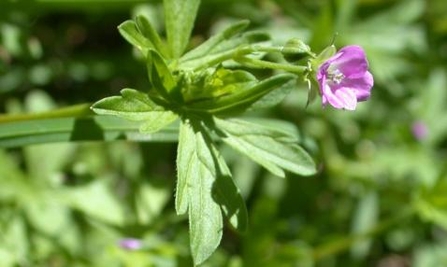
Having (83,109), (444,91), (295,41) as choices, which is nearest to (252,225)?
(83,109)

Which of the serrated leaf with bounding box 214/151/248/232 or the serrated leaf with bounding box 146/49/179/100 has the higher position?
the serrated leaf with bounding box 146/49/179/100

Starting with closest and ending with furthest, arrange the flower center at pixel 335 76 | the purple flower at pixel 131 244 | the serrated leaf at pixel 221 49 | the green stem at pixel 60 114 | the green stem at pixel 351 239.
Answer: the flower center at pixel 335 76 < the serrated leaf at pixel 221 49 < the green stem at pixel 60 114 < the purple flower at pixel 131 244 < the green stem at pixel 351 239

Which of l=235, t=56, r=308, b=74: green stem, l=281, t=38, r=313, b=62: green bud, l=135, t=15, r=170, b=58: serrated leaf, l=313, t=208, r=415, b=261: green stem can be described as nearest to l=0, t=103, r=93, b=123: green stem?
l=135, t=15, r=170, b=58: serrated leaf

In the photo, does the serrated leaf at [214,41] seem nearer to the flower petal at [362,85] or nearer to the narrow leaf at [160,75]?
the narrow leaf at [160,75]

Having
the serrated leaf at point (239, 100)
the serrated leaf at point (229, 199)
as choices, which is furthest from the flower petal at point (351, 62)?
the serrated leaf at point (229, 199)

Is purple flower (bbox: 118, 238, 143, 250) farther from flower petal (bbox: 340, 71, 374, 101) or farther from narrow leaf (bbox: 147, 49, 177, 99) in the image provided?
flower petal (bbox: 340, 71, 374, 101)
